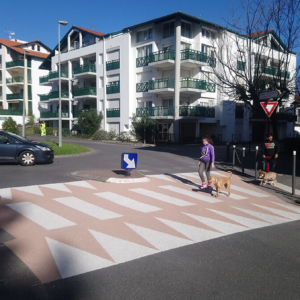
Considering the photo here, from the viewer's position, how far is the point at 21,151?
13500mm

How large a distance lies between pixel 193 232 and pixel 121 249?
1494 mm

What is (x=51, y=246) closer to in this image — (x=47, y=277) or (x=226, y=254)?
(x=47, y=277)

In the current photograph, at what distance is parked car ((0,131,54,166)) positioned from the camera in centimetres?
1330

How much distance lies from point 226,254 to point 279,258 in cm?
75

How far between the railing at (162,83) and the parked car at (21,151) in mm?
20641

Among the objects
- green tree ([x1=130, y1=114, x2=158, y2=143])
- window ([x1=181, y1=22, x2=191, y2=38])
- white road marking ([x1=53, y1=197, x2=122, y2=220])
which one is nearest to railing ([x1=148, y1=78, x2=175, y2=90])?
green tree ([x1=130, y1=114, x2=158, y2=143])

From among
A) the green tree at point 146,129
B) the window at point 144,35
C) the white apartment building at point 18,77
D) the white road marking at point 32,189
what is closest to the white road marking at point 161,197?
the white road marking at point 32,189

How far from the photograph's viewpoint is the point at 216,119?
35.8 m

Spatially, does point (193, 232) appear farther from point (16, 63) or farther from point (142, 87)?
point (16, 63)

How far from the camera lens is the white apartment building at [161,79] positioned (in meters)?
32.4

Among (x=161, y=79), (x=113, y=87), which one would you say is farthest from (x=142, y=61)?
(x=113, y=87)

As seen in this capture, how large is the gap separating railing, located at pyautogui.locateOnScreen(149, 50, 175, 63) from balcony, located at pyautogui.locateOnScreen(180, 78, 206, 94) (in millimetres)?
2768

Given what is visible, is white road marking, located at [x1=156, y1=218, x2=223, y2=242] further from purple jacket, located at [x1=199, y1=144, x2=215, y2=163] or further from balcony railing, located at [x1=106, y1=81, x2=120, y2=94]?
balcony railing, located at [x1=106, y1=81, x2=120, y2=94]

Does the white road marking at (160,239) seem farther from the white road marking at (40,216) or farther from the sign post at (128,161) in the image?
the sign post at (128,161)
